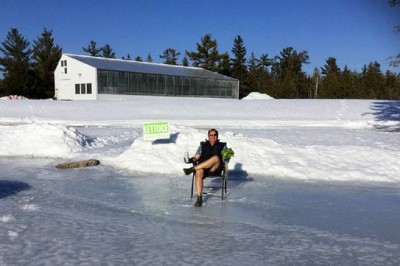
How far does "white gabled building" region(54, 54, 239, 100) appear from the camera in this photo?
1845 inches

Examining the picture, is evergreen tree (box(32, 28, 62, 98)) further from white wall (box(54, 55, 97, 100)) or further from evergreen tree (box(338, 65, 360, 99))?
evergreen tree (box(338, 65, 360, 99))

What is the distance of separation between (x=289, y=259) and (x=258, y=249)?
451 mm

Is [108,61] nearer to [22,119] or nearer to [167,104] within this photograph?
[167,104]

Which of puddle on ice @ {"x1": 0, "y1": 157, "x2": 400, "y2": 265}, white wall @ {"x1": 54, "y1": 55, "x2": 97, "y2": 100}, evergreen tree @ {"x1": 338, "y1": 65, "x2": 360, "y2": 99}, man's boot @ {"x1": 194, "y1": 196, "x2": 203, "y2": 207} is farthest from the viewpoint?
evergreen tree @ {"x1": 338, "y1": 65, "x2": 360, "y2": 99}

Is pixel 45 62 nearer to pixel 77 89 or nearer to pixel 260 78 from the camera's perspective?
pixel 77 89

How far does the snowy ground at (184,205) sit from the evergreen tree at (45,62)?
2104 inches

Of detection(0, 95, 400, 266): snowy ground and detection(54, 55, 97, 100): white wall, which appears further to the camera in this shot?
detection(54, 55, 97, 100): white wall

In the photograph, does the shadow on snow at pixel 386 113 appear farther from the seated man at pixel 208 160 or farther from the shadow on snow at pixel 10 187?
the shadow on snow at pixel 10 187

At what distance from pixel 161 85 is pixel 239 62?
3312 cm

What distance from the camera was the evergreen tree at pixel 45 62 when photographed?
215 ft

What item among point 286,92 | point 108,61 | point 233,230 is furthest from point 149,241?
point 286,92

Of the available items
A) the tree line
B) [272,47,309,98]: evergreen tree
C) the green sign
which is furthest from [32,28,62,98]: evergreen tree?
the green sign

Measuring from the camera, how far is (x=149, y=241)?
17.7 ft

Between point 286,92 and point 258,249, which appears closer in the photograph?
point 258,249
